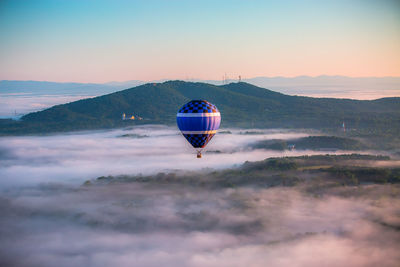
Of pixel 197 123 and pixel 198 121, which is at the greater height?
pixel 198 121

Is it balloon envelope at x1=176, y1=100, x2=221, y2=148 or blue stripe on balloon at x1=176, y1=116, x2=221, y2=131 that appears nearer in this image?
blue stripe on balloon at x1=176, y1=116, x2=221, y2=131

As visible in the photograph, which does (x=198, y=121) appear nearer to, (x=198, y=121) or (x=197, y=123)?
(x=198, y=121)

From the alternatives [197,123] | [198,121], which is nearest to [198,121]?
[198,121]

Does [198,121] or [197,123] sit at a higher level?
[198,121]

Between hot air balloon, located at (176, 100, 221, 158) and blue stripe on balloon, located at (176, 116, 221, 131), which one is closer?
blue stripe on balloon, located at (176, 116, 221, 131)
